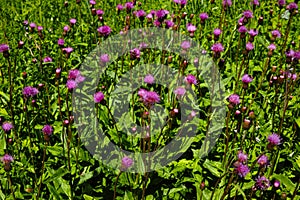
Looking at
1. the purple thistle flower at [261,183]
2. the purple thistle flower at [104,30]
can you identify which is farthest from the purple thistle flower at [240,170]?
the purple thistle flower at [104,30]

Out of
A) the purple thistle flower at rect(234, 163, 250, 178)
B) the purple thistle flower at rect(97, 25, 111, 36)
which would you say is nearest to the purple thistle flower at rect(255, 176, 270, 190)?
the purple thistle flower at rect(234, 163, 250, 178)

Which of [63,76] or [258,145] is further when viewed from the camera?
[63,76]

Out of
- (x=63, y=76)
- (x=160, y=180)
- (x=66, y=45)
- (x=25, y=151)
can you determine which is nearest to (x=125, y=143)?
(x=160, y=180)

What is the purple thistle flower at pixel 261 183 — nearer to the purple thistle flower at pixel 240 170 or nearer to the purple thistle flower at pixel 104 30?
the purple thistle flower at pixel 240 170

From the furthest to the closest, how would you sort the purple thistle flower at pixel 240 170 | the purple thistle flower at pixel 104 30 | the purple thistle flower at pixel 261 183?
the purple thistle flower at pixel 104 30 < the purple thistle flower at pixel 261 183 < the purple thistle flower at pixel 240 170

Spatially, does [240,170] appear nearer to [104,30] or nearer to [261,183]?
[261,183]

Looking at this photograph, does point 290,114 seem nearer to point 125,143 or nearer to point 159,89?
point 159,89

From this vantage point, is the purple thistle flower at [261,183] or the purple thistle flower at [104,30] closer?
the purple thistle flower at [261,183]

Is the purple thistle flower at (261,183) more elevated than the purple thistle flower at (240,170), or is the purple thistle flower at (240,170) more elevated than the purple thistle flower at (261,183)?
the purple thistle flower at (240,170)

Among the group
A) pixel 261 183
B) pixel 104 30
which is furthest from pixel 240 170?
pixel 104 30

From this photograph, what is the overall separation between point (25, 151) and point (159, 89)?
1.16 meters

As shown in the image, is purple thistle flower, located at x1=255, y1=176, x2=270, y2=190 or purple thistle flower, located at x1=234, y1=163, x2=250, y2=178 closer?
purple thistle flower, located at x1=234, y1=163, x2=250, y2=178

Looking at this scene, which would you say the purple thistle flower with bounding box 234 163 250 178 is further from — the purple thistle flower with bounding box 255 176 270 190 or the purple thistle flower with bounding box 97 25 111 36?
the purple thistle flower with bounding box 97 25 111 36

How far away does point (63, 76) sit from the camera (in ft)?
9.99
